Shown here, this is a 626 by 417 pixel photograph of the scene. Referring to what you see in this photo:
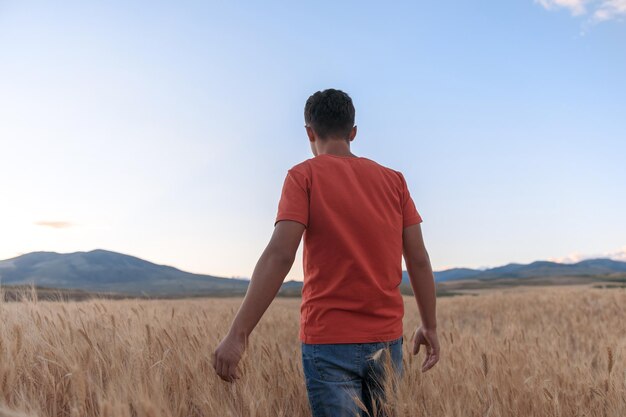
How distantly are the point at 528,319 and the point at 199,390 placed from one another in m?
7.93

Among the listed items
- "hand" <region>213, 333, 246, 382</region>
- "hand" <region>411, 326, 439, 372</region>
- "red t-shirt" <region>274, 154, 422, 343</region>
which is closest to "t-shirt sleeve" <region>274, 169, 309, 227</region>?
"red t-shirt" <region>274, 154, 422, 343</region>

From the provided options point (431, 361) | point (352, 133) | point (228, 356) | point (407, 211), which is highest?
point (352, 133)

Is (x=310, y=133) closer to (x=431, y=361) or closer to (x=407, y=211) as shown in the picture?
(x=407, y=211)

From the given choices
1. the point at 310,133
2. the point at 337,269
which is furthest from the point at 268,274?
the point at 310,133

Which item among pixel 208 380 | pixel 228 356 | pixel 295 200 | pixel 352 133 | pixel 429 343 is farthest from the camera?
pixel 208 380

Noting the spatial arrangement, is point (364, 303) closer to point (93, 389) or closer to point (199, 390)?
point (199, 390)

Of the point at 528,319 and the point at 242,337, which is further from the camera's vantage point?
the point at 528,319

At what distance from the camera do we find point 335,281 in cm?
211

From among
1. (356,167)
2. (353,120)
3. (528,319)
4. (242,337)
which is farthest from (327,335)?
(528,319)

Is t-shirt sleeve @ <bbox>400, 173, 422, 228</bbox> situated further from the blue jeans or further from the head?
the blue jeans

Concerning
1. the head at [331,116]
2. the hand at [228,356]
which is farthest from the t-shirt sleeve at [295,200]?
the hand at [228,356]

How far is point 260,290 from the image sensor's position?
204cm

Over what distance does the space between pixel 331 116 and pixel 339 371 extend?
3.49 ft

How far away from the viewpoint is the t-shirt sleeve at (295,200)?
2104mm
